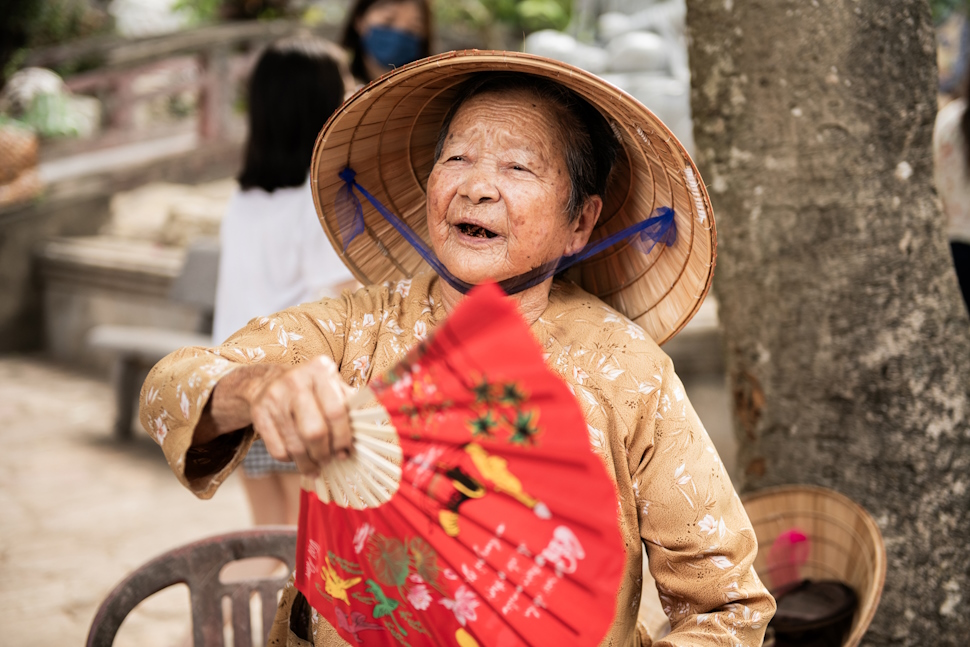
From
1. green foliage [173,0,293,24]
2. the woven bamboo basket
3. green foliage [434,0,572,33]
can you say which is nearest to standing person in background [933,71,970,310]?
the woven bamboo basket

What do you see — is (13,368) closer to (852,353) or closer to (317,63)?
(317,63)

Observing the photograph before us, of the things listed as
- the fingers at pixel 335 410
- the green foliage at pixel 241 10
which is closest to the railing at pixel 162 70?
the green foliage at pixel 241 10

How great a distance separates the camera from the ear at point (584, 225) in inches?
67.3

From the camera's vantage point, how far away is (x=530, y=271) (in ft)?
5.29

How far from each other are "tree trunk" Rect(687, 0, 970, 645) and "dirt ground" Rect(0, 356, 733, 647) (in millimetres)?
762

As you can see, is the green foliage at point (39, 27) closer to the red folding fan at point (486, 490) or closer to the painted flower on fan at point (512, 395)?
the red folding fan at point (486, 490)

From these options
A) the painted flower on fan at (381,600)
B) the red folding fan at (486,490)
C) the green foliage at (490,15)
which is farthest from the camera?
the green foliage at (490,15)

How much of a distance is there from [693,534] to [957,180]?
246 centimetres

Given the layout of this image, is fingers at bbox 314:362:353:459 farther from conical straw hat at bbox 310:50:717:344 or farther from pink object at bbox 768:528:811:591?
pink object at bbox 768:528:811:591

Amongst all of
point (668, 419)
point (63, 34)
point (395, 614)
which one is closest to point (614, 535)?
point (395, 614)

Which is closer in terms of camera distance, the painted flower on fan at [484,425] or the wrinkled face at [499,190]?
the painted flower on fan at [484,425]

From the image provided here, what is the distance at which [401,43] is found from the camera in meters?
3.64

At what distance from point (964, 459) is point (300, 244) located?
2.17 meters

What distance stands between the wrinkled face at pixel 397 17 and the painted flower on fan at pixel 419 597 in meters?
2.97
